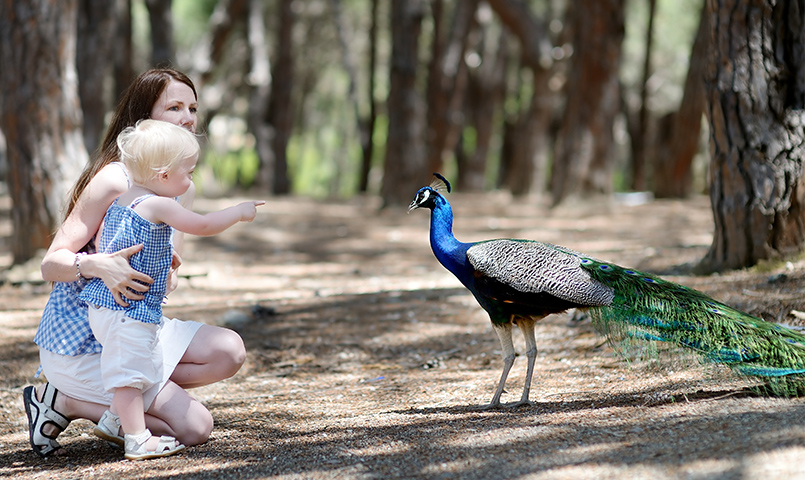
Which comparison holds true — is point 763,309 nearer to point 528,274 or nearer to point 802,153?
point 802,153

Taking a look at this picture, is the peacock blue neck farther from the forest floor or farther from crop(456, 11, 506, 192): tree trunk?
crop(456, 11, 506, 192): tree trunk

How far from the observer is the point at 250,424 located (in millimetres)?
3602

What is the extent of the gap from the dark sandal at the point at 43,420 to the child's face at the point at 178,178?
37.8 inches

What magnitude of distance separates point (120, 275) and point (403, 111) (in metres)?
9.98

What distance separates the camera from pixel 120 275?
2955 millimetres

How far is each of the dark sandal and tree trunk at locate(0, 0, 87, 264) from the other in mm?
4285

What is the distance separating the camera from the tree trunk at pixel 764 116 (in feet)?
16.6

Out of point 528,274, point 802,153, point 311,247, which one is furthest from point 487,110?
point 528,274

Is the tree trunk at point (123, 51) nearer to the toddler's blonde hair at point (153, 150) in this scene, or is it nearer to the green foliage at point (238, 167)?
the green foliage at point (238, 167)

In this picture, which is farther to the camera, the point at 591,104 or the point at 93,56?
the point at 591,104

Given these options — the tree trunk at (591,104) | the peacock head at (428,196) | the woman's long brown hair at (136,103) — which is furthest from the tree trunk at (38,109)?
the tree trunk at (591,104)

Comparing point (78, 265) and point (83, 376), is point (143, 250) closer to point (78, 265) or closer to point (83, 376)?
point (78, 265)

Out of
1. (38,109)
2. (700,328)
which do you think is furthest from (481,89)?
(700,328)

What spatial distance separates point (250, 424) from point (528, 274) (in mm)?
1473
